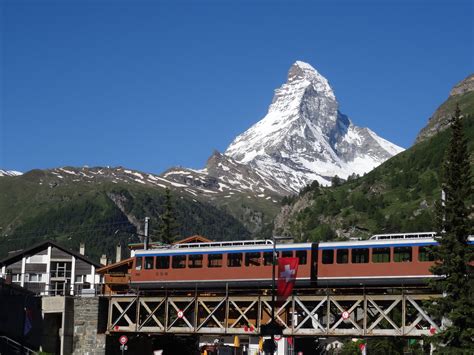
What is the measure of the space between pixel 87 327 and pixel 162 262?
7.60 m

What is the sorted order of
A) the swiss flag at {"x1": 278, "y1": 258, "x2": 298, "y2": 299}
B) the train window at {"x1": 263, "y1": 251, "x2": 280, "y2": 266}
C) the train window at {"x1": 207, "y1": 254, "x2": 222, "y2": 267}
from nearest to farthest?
the swiss flag at {"x1": 278, "y1": 258, "x2": 298, "y2": 299}, the train window at {"x1": 263, "y1": 251, "x2": 280, "y2": 266}, the train window at {"x1": 207, "y1": 254, "x2": 222, "y2": 267}

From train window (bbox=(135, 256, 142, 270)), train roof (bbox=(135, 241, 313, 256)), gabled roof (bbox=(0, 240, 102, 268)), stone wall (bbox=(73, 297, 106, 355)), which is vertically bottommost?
stone wall (bbox=(73, 297, 106, 355))

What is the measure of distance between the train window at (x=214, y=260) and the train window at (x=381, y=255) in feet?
41.3

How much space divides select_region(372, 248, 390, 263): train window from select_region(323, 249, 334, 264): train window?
3.12 metres

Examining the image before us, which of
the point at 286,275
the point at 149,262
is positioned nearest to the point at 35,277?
the point at 149,262

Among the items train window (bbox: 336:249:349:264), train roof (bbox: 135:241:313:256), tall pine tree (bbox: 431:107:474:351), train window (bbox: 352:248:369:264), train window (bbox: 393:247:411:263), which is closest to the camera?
tall pine tree (bbox: 431:107:474:351)

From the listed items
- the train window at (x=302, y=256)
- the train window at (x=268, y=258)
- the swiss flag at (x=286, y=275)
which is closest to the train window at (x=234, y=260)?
the train window at (x=268, y=258)

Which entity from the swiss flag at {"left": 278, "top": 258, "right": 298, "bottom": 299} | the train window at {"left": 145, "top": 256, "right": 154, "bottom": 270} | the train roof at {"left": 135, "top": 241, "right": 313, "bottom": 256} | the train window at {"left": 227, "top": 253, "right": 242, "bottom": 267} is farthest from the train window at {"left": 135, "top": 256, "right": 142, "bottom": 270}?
the swiss flag at {"left": 278, "top": 258, "right": 298, "bottom": 299}

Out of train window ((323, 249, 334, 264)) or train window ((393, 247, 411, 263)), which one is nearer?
train window ((393, 247, 411, 263))

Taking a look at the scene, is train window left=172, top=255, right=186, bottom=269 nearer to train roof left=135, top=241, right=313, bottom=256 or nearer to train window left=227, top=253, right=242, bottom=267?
train roof left=135, top=241, right=313, bottom=256

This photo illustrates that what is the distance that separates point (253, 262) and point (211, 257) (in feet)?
12.1

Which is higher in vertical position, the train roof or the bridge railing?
the train roof

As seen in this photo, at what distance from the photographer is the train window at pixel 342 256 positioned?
63219mm

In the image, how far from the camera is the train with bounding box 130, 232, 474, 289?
6066cm
